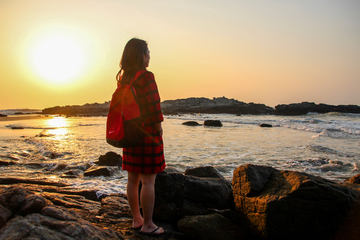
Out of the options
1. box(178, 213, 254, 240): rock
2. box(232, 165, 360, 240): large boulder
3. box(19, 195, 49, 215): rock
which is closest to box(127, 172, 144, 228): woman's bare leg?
box(178, 213, 254, 240): rock

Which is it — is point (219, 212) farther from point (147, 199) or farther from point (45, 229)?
point (45, 229)

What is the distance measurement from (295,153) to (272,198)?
6913 mm

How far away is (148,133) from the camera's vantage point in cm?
251

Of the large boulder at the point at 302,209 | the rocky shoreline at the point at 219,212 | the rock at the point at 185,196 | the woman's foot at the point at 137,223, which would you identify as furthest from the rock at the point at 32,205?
the large boulder at the point at 302,209

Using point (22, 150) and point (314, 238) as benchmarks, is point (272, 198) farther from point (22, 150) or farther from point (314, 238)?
point (22, 150)

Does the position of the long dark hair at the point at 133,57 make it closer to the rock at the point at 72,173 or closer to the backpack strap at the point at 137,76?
the backpack strap at the point at 137,76

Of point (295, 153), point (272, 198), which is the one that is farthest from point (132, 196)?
point (295, 153)

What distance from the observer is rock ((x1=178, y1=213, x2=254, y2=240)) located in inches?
99.4

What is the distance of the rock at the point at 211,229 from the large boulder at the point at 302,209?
182mm

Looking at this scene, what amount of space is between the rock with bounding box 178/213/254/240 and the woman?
327 millimetres

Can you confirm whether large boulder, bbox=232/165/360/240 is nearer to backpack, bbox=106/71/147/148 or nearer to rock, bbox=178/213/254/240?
rock, bbox=178/213/254/240

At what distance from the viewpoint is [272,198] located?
2.44 meters

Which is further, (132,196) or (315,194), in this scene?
(132,196)

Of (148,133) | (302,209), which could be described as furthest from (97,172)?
(302,209)
